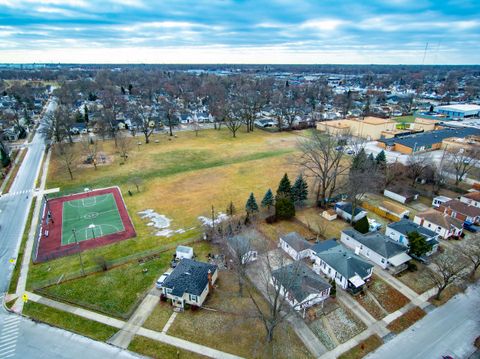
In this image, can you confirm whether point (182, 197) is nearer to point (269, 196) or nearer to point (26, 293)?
point (269, 196)

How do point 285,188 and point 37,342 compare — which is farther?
point 285,188

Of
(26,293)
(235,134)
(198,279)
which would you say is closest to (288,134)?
(235,134)

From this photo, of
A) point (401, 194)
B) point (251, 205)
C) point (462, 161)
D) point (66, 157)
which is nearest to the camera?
point (251, 205)

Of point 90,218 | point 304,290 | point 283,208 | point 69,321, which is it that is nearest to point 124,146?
point 90,218

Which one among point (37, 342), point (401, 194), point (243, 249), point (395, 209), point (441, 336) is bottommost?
point (37, 342)

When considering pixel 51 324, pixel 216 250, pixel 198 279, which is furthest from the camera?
pixel 216 250

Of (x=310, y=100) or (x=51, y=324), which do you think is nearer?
(x=51, y=324)

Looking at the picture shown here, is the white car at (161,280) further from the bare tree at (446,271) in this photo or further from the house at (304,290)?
the bare tree at (446,271)

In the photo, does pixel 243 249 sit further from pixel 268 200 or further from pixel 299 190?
pixel 299 190
